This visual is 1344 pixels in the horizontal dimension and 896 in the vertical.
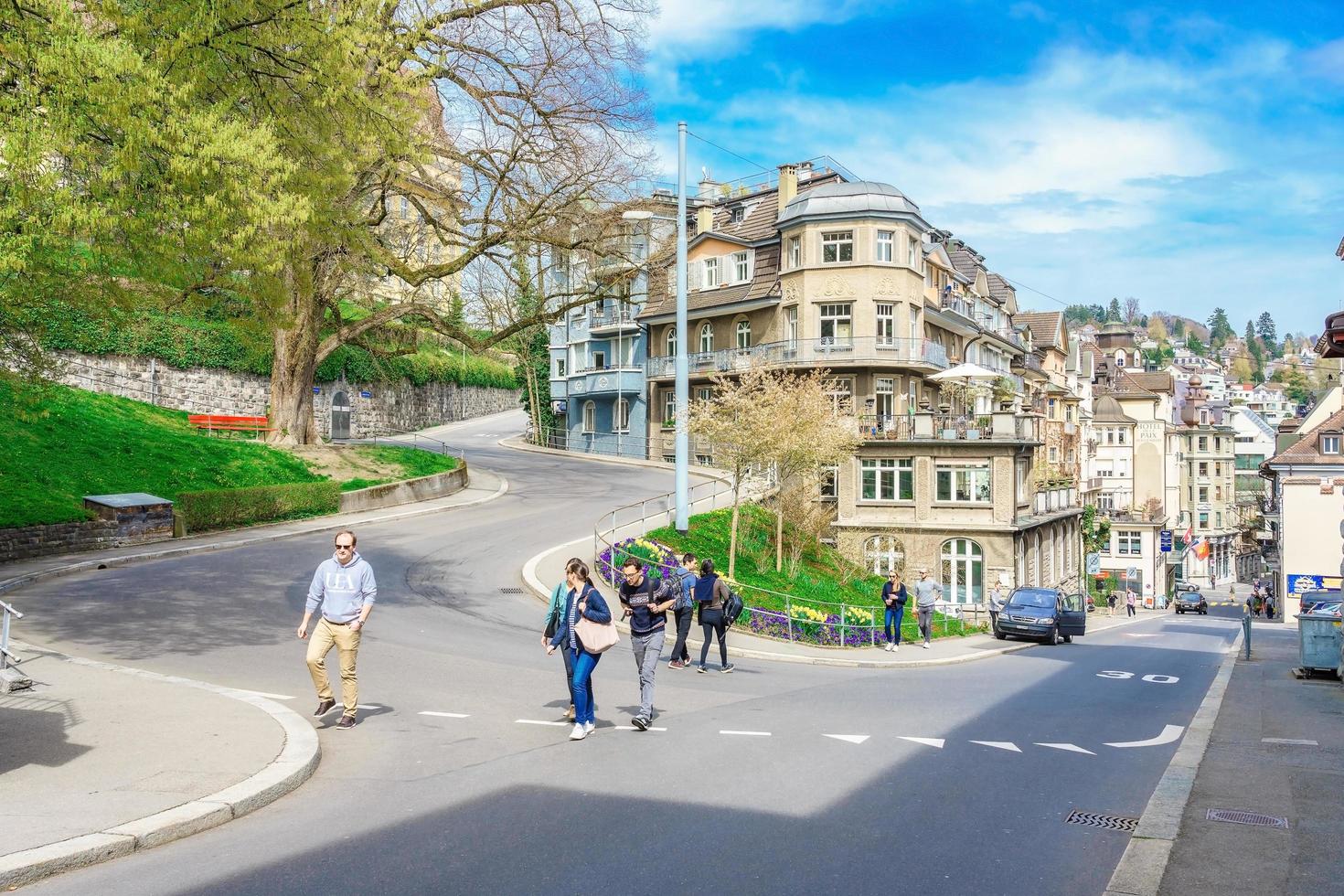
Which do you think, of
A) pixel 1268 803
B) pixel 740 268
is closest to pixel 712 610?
pixel 1268 803

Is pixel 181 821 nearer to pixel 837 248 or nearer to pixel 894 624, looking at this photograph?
pixel 894 624

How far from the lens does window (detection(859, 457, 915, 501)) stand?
40.9 m

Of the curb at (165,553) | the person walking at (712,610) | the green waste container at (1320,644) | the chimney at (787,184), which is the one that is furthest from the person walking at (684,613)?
the chimney at (787,184)

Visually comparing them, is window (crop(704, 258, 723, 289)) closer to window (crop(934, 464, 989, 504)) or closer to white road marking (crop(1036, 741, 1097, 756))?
window (crop(934, 464, 989, 504))

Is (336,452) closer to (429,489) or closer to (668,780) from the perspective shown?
(429,489)

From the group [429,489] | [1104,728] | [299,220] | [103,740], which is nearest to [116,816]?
[103,740]

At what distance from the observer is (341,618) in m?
10.3

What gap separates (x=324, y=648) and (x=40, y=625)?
24.2 feet

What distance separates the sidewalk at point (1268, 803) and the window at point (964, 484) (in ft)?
79.9

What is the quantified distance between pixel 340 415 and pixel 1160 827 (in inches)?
1874

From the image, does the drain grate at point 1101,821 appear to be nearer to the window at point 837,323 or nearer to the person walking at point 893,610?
the person walking at point 893,610

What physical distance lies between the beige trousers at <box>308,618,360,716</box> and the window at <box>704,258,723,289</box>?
44.3 m

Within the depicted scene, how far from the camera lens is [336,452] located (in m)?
34.2

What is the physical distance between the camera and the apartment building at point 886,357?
1588 inches
